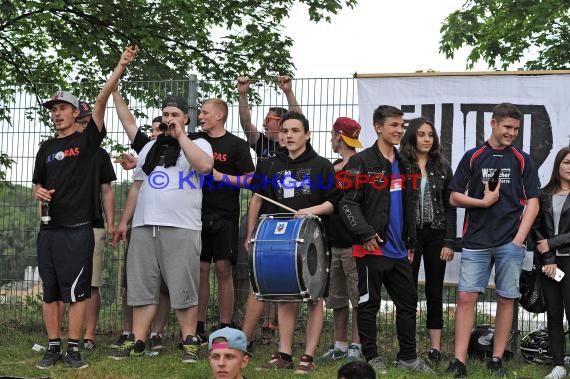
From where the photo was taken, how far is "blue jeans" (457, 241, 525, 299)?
735 centimetres

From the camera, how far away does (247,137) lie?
29.9 feet

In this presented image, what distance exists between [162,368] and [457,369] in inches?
90.7

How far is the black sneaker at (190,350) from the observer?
7.60 metres

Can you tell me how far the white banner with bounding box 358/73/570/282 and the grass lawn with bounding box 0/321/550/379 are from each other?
1500 millimetres

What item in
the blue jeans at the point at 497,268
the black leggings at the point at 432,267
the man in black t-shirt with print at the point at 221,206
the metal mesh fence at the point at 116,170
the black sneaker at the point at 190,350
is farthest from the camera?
the metal mesh fence at the point at 116,170

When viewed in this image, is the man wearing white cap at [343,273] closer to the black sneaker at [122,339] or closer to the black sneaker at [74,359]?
the black sneaker at [122,339]

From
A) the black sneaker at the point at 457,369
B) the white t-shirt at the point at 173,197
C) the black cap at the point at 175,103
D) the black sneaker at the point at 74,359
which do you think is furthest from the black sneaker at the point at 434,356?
the black cap at the point at 175,103

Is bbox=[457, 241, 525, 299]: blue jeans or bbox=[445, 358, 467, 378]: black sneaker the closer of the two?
bbox=[445, 358, 467, 378]: black sneaker

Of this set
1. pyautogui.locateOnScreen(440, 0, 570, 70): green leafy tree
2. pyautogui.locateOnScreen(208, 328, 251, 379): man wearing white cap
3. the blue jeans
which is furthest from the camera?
pyautogui.locateOnScreen(440, 0, 570, 70): green leafy tree

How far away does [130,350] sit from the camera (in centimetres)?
782

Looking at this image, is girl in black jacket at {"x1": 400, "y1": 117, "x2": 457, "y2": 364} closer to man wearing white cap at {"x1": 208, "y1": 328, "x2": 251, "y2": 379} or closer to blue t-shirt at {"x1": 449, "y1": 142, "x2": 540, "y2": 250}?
blue t-shirt at {"x1": 449, "y1": 142, "x2": 540, "y2": 250}

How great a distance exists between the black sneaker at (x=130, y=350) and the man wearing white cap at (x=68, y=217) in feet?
1.20

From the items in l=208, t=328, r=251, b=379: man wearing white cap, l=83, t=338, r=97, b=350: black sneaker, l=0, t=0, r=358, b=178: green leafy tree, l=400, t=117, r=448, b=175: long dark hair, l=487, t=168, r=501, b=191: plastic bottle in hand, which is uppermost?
l=0, t=0, r=358, b=178: green leafy tree

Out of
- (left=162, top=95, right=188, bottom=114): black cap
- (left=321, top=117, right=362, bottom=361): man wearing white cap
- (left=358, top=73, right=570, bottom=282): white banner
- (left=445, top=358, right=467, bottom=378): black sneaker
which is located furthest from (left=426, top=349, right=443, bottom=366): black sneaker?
(left=162, top=95, right=188, bottom=114): black cap
